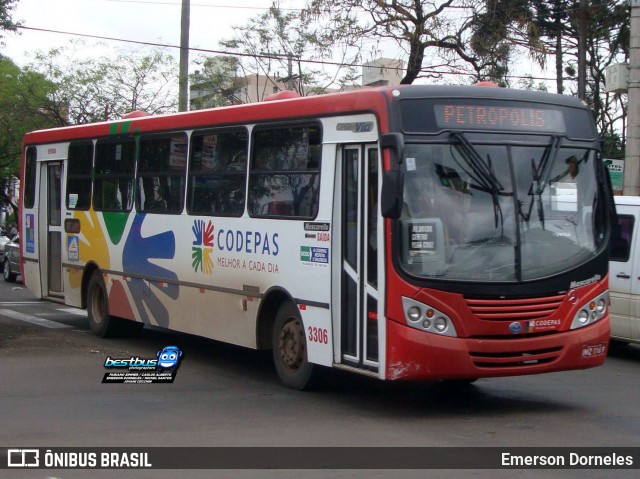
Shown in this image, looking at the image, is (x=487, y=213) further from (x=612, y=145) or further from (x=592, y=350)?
(x=612, y=145)

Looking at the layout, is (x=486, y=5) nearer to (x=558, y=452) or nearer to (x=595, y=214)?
(x=595, y=214)

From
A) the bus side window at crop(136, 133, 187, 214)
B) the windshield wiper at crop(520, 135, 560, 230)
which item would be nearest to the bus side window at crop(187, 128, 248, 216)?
the bus side window at crop(136, 133, 187, 214)

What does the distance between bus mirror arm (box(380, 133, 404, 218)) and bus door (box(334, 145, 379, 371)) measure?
0.53m

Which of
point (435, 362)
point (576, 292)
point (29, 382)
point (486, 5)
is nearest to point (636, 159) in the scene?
point (486, 5)

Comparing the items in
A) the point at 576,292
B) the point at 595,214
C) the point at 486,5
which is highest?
the point at 486,5

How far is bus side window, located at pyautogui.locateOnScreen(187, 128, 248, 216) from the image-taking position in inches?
450

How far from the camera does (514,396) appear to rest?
1049 cm

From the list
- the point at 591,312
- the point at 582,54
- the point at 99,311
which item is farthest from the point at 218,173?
the point at 582,54

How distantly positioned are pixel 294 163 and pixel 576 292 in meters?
3.22

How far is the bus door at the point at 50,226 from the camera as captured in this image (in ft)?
52.7

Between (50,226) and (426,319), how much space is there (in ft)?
30.3

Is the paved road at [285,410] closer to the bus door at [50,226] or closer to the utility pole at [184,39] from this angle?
the bus door at [50,226]

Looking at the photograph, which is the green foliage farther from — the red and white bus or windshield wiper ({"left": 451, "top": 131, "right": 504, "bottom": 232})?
windshield wiper ({"left": 451, "top": 131, "right": 504, "bottom": 232})

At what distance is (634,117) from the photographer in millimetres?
18375
